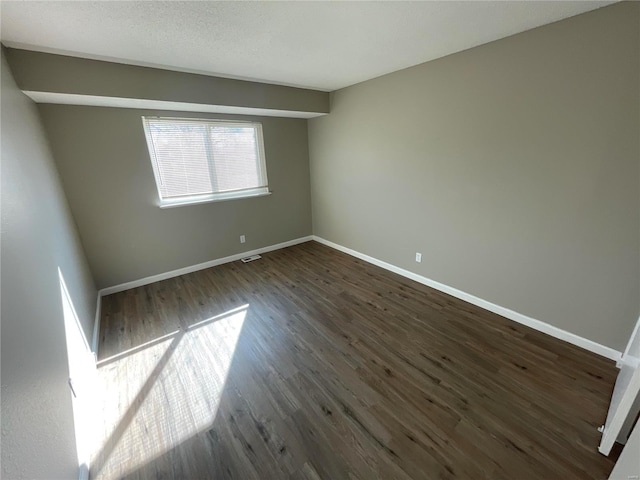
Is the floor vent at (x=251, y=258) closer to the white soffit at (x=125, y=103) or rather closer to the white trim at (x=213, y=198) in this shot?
the white trim at (x=213, y=198)

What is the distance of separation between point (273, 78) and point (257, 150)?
45.7 inches

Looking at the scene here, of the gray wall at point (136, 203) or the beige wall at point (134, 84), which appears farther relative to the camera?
the gray wall at point (136, 203)

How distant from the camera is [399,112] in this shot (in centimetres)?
292

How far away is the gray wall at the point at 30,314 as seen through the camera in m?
0.87

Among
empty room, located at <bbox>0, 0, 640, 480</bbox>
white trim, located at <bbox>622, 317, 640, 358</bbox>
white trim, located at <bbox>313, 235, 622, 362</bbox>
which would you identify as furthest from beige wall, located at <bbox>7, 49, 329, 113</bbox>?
white trim, located at <bbox>622, 317, 640, 358</bbox>

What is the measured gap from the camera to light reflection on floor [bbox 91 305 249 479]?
A: 4.80 feet

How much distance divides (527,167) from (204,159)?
352cm

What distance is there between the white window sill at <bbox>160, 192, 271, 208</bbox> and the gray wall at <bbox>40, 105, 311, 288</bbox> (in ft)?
0.21

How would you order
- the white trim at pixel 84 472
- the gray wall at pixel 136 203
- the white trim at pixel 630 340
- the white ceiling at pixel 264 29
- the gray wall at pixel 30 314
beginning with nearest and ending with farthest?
the gray wall at pixel 30 314
the white trim at pixel 84 472
the white ceiling at pixel 264 29
the white trim at pixel 630 340
the gray wall at pixel 136 203

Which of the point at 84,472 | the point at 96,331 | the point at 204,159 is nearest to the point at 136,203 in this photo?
the point at 204,159

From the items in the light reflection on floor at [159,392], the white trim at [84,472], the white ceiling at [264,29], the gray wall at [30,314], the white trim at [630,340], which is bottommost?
the light reflection on floor at [159,392]

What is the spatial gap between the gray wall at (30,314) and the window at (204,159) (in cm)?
119

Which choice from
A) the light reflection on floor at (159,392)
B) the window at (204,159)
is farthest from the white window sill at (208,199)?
the light reflection on floor at (159,392)

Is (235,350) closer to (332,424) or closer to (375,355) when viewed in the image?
(332,424)
